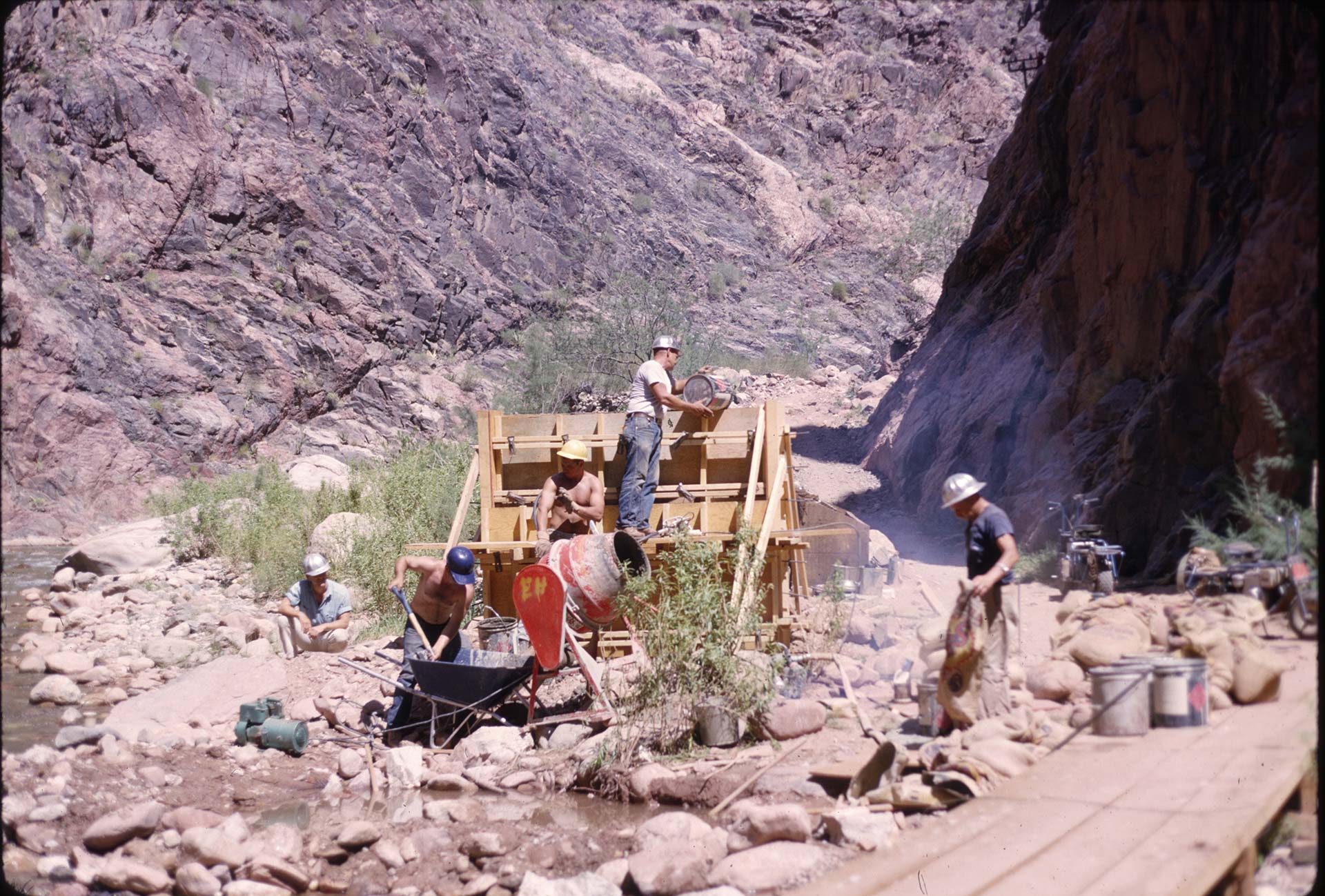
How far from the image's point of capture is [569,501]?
625 cm

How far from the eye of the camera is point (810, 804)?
12.5 ft

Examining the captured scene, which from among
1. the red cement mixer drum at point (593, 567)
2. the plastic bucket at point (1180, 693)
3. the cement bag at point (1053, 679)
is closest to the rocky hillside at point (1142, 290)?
the plastic bucket at point (1180, 693)

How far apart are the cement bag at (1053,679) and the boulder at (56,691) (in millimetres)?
4427

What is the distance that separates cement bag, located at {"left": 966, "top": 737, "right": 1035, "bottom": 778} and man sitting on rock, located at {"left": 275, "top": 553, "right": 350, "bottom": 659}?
556 cm

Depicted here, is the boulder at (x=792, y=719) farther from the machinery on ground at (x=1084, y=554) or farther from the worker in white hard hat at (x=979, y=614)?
the machinery on ground at (x=1084, y=554)

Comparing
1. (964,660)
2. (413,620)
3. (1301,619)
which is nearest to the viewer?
(1301,619)

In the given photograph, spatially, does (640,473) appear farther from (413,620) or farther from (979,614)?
(979,614)

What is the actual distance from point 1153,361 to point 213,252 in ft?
36.6

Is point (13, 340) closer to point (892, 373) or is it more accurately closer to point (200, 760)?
point (200, 760)


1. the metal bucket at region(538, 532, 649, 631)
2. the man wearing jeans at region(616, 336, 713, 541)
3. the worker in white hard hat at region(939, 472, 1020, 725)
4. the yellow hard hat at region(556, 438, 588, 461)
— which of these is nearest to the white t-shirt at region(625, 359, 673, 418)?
the man wearing jeans at region(616, 336, 713, 541)

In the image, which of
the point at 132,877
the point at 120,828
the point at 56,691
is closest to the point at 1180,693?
the point at 132,877

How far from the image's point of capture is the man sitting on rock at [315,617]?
739cm

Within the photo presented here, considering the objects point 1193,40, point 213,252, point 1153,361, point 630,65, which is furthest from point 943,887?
point 213,252

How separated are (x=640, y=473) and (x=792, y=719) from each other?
6.77 feet
